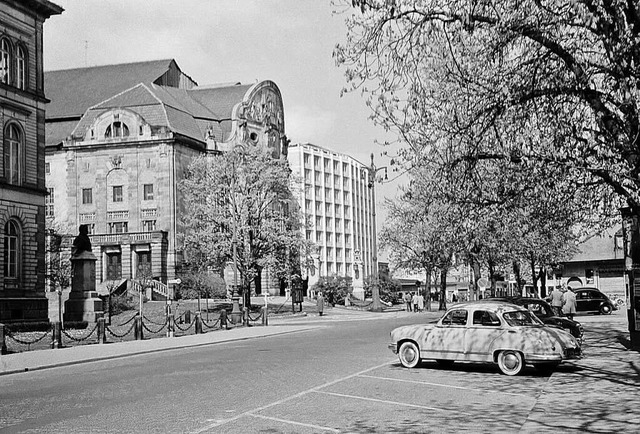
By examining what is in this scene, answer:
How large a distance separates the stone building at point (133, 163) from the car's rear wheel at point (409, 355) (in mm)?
54653

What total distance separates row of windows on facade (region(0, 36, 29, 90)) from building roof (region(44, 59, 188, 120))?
45.8 metres

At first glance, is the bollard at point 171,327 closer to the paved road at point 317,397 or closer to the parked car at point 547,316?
the paved road at point 317,397

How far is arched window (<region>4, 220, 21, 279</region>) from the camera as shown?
43278mm

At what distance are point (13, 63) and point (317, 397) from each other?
3495 cm

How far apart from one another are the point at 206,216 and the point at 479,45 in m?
48.9

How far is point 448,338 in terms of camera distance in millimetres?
18359

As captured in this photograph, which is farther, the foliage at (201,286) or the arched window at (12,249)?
the foliage at (201,286)

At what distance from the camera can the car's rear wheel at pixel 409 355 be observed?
738 inches

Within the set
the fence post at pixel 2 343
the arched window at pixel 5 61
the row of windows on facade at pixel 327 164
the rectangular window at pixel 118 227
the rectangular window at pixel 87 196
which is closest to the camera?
the fence post at pixel 2 343

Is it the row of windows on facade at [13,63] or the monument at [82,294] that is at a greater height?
the row of windows on facade at [13,63]

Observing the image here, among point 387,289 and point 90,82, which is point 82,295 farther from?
point 387,289

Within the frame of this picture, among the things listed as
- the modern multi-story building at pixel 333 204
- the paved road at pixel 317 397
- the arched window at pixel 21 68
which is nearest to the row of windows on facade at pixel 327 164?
the modern multi-story building at pixel 333 204

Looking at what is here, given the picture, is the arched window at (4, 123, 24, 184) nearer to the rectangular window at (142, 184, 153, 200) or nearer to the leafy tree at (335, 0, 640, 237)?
the leafy tree at (335, 0, 640, 237)

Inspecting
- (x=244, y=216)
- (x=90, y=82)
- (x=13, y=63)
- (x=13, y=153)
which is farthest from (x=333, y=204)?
(x=13, y=63)
